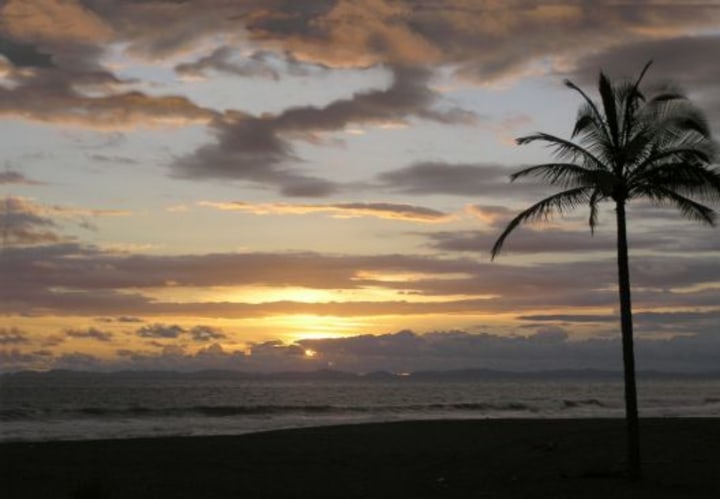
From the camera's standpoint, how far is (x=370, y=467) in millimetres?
23469

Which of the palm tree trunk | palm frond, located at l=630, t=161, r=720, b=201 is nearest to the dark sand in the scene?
the palm tree trunk

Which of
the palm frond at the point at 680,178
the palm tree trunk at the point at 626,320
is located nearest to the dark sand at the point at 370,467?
the palm tree trunk at the point at 626,320

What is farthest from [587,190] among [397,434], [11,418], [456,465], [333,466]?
[11,418]

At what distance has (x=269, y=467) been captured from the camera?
23375 millimetres

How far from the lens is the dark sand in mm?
18125

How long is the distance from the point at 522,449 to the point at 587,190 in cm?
1015

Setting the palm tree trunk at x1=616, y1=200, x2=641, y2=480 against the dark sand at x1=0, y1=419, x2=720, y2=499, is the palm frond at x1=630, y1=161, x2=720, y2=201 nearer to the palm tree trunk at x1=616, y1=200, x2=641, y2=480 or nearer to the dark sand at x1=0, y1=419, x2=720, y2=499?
the palm tree trunk at x1=616, y1=200, x2=641, y2=480

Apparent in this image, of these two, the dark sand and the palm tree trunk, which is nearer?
the palm tree trunk

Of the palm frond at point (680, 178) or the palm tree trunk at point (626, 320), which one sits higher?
the palm frond at point (680, 178)

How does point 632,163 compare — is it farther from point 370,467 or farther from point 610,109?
point 370,467

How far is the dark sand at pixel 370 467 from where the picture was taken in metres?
18.1

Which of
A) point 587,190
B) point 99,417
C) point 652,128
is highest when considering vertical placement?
point 652,128

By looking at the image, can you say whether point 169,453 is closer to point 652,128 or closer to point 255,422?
point 652,128

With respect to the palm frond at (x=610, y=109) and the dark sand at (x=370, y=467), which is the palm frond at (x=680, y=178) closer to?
the palm frond at (x=610, y=109)
